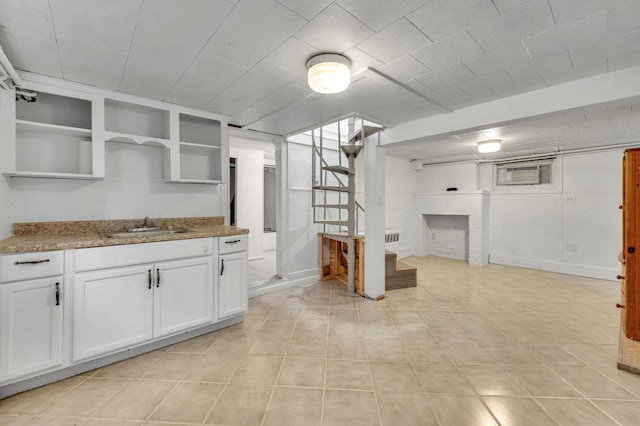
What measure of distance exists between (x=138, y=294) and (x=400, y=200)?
204 inches

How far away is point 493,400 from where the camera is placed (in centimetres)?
162

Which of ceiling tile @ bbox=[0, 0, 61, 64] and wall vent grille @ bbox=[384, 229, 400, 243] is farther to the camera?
wall vent grille @ bbox=[384, 229, 400, 243]

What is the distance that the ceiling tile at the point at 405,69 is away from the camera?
1929 millimetres

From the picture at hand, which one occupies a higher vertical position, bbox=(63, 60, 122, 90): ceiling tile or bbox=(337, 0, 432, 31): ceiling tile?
bbox=(63, 60, 122, 90): ceiling tile

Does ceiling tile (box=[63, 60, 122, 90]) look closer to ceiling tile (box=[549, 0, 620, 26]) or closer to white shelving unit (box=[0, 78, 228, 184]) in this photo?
white shelving unit (box=[0, 78, 228, 184])

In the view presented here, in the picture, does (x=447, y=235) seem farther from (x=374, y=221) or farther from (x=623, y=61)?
(x=623, y=61)

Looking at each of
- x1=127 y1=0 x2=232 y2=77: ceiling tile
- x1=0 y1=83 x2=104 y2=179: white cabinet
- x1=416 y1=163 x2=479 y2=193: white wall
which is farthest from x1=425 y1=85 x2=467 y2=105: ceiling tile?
x1=416 y1=163 x2=479 y2=193: white wall

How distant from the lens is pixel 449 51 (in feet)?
5.91

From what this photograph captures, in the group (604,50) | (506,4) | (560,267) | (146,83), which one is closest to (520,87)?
(604,50)

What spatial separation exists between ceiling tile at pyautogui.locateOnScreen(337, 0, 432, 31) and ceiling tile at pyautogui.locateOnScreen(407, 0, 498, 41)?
2.2 inches

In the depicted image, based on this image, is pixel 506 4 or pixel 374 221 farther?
pixel 374 221

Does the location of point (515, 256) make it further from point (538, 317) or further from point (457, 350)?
point (457, 350)

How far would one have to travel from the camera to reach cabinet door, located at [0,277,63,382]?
161 centimetres

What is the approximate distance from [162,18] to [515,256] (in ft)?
20.6
